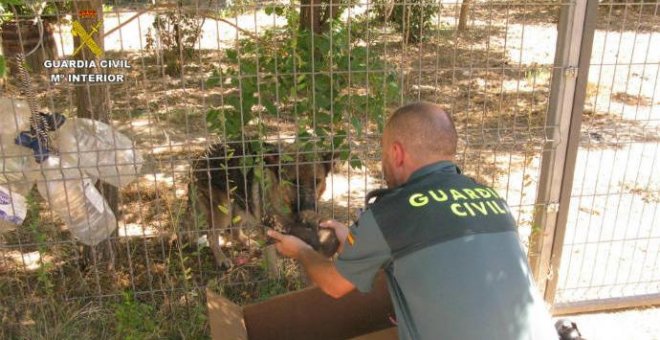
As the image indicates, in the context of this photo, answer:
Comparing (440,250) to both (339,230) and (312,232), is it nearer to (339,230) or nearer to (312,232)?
(339,230)

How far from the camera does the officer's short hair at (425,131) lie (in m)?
2.47

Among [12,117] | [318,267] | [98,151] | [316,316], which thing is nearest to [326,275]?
[318,267]

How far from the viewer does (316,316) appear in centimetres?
329

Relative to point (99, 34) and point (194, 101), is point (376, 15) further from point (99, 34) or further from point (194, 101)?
point (194, 101)

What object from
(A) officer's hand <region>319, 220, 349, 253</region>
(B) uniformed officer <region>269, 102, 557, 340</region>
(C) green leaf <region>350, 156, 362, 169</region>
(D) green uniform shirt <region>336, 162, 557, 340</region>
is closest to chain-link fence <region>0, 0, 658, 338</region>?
(C) green leaf <region>350, 156, 362, 169</region>

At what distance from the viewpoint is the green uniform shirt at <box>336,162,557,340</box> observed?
2182mm

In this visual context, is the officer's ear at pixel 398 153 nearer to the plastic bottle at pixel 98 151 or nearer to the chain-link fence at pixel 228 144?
the chain-link fence at pixel 228 144

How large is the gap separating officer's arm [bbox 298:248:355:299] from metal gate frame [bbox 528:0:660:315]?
1938 mm

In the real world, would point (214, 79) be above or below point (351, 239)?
above

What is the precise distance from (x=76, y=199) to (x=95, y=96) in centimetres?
72

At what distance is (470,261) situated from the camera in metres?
2.19

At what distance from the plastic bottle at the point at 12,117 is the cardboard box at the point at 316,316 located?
1652 mm

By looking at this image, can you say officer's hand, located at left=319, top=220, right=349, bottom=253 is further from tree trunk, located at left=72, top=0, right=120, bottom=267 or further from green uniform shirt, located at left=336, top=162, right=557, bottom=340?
tree trunk, located at left=72, top=0, right=120, bottom=267

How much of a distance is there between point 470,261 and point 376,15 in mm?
3490
